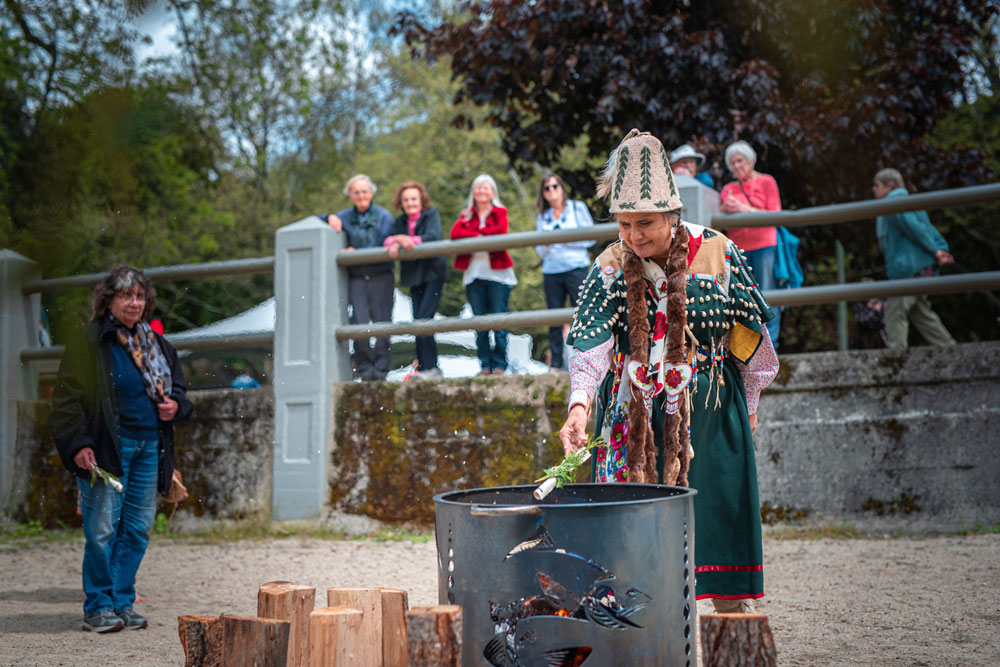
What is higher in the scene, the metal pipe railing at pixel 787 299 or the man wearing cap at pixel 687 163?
the man wearing cap at pixel 687 163

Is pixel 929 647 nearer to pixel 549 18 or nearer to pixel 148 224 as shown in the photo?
pixel 148 224

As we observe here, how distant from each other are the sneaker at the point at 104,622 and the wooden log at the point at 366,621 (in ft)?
7.86

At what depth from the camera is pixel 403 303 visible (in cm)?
1551

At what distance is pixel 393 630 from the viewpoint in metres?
2.78

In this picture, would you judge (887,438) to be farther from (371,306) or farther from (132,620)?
(132,620)

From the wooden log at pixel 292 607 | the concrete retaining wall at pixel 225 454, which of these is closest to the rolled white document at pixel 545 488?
the wooden log at pixel 292 607

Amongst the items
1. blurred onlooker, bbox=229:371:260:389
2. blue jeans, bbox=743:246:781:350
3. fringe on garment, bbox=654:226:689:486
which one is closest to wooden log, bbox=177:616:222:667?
fringe on garment, bbox=654:226:689:486

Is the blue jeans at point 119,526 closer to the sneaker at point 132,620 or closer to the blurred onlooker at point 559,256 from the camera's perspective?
the sneaker at point 132,620

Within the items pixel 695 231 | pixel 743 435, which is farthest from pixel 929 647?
pixel 695 231

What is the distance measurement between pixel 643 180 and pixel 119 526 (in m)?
3.42

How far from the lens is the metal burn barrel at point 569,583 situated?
2.37 meters

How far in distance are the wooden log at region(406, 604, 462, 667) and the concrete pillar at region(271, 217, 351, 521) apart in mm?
4652

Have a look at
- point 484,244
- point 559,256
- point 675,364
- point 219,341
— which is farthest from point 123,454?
point 559,256

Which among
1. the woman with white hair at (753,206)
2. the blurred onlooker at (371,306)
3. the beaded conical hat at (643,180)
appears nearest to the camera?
the beaded conical hat at (643,180)
